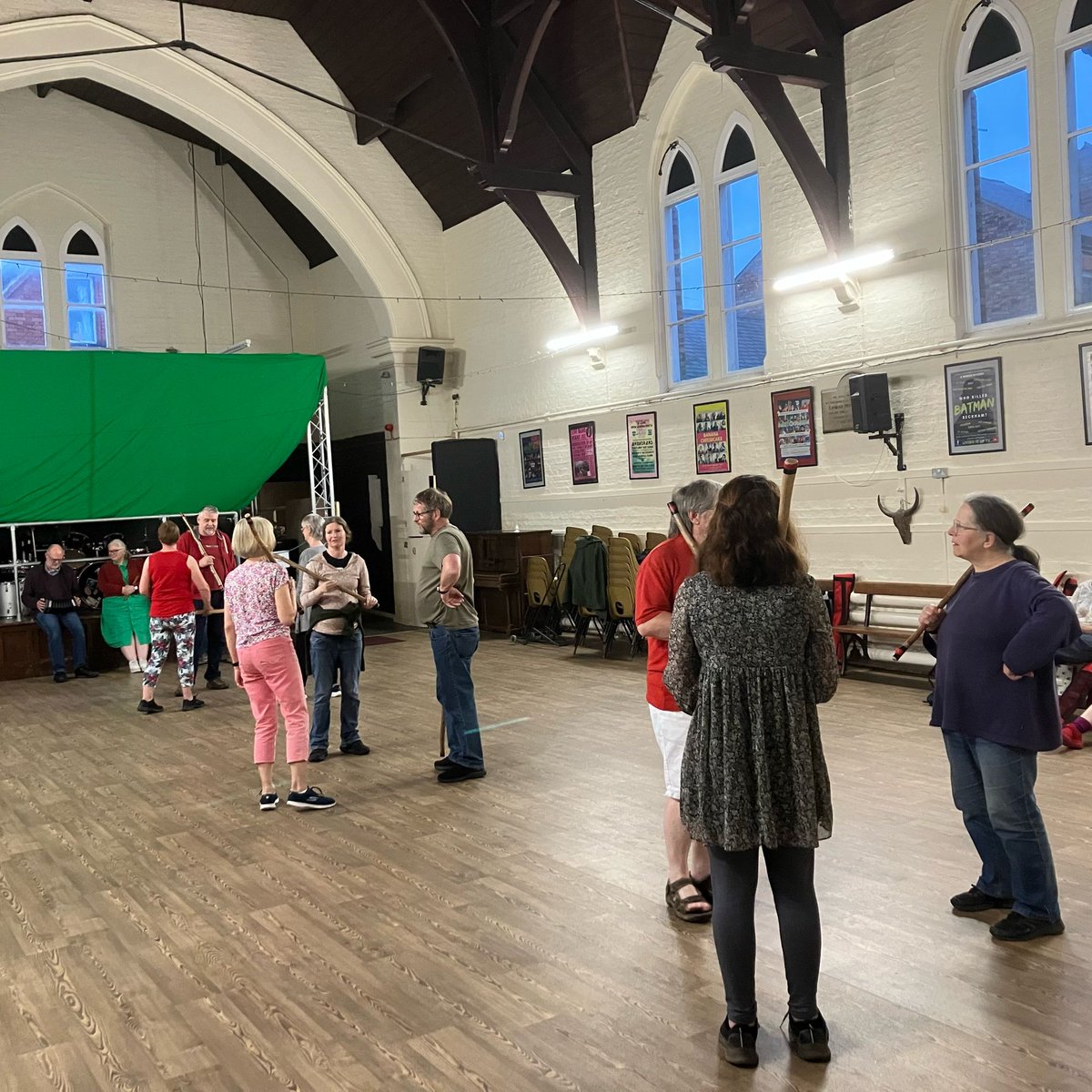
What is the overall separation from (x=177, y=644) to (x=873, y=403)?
212 inches

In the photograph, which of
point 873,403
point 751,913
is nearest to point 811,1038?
point 751,913

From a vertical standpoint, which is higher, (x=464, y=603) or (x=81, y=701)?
(x=464, y=603)

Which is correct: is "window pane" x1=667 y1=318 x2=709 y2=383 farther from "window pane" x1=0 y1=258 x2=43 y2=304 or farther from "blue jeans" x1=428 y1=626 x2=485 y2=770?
"window pane" x1=0 y1=258 x2=43 y2=304

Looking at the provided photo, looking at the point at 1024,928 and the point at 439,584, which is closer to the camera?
the point at 1024,928

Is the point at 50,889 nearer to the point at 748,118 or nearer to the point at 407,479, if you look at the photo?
the point at 748,118

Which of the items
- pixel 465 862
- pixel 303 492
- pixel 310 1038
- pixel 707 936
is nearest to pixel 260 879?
pixel 465 862

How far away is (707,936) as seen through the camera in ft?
11.5

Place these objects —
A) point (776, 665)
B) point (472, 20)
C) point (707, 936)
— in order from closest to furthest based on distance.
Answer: point (776, 665)
point (707, 936)
point (472, 20)

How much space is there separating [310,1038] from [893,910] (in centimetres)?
189

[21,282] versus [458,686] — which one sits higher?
[21,282]

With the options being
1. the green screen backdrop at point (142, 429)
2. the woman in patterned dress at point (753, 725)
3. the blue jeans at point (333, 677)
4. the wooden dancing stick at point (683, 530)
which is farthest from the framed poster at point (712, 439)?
the woman in patterned dress at point (753, 725)

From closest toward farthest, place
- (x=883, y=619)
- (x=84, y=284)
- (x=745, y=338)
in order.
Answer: (x=883, y=619)
(x=745, y=338)
(x=84, y=284)

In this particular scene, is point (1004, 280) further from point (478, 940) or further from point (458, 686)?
point (478, 940)

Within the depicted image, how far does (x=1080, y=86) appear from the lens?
7.09m
